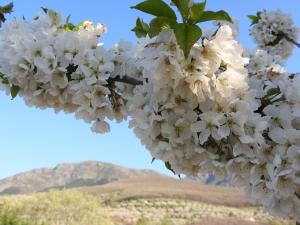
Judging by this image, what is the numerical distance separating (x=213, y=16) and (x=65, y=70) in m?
0.72

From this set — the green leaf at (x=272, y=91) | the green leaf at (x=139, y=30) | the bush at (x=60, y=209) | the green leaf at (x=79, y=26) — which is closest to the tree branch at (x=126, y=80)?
the green leaf at (x=139, y=30)

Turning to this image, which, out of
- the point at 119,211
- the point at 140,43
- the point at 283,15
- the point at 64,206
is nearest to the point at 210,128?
the point at 140,43

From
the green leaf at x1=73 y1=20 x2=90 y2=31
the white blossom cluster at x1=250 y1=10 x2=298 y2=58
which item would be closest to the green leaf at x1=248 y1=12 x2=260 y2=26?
the white blossom cluster at x1=250 y1=10 x2=298 y2=58

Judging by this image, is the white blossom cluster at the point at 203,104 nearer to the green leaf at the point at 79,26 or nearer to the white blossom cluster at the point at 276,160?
the white blossom cluster at the point at 276,160

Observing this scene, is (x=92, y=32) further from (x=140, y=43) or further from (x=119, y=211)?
(x=119, y=211)

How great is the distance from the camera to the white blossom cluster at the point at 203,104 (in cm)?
146

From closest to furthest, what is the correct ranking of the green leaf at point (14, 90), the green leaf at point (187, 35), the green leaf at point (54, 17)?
the green leaf at point (187, 35) < the green leaf at point (14, 90) < the green leaf at point (54, 17)

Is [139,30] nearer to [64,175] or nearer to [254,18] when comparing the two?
[254,18]

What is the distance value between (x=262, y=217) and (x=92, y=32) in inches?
701

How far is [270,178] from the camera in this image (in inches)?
62.7

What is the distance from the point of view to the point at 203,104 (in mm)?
1543

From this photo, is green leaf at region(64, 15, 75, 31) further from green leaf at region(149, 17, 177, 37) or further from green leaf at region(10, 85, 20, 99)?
green leaf at region(149, 17, 177, 37)

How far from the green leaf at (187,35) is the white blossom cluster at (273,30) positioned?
12.1ft

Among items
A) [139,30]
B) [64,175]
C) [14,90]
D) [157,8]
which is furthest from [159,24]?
[64,175]
